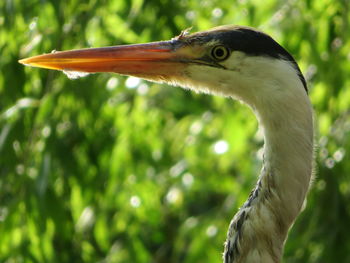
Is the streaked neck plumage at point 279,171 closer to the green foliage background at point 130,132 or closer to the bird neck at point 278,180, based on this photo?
the bird neck at point 278,180

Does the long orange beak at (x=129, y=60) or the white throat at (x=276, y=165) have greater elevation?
the long orange beak at (x=129, y=60)

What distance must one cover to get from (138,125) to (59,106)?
363mm

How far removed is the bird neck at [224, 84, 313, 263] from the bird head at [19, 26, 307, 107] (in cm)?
6

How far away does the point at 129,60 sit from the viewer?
2.57 m

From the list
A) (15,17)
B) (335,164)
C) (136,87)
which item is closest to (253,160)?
(335,164)

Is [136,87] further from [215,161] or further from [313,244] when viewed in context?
[313,244]

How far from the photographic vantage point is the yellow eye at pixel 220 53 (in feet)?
8.24

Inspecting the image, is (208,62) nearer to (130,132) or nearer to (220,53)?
(220,53)

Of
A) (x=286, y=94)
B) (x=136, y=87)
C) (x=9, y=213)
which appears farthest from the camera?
(x=136, y=87)

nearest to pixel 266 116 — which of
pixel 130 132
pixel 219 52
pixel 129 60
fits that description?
pixel 219 52

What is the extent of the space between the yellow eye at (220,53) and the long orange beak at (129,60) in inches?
3.1

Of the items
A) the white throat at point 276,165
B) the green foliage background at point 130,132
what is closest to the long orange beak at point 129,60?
the white throat at point 276,165

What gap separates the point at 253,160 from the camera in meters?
3.60

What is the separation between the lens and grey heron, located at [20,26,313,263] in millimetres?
2406
